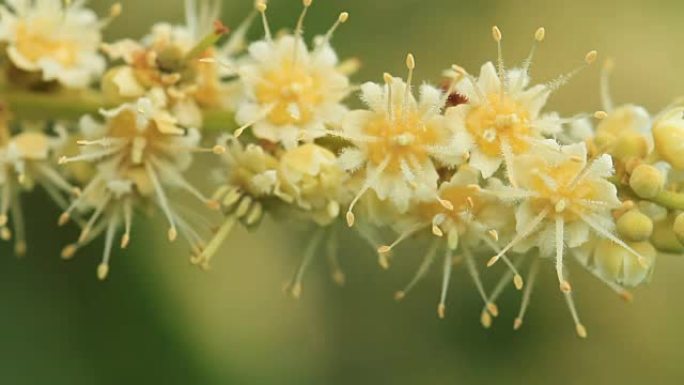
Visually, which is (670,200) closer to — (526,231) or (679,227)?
(679,227)

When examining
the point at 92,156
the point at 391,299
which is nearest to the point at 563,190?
the point at 92,156

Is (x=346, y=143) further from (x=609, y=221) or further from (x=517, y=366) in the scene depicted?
(x=517, y=366)

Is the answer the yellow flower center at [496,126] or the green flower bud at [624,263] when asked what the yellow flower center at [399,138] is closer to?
the yellow flower center at [496,126]

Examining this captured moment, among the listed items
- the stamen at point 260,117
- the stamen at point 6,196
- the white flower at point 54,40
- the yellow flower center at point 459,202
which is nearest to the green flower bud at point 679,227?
the yellow flower center at point 459,202

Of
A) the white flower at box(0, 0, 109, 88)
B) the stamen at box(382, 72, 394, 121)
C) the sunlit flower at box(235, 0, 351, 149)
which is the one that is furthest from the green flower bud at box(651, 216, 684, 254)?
the white flower at box(0, 0, 109, 88)

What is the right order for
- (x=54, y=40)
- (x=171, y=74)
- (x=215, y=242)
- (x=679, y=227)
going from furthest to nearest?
(x=54, y=40), (x=171, y=74), (x=215, y=242), (x=679, y=227)

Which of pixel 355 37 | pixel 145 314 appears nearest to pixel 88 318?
pixel 145 314

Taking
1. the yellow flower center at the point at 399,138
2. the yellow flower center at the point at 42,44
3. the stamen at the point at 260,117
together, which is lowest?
the yellow flower center at the point at 399,138
